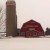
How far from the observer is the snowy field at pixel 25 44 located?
845 millimetres

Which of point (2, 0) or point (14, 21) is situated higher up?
point (2, 0)

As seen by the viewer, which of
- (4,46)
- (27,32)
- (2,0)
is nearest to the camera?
(4,46)

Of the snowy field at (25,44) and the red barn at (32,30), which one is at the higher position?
the red barn at (32,30)

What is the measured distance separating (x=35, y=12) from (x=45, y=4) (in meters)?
0.08

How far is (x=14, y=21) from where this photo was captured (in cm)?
100

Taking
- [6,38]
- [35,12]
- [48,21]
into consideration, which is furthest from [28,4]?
[6,38]

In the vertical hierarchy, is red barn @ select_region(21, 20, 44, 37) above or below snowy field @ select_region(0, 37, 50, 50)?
above

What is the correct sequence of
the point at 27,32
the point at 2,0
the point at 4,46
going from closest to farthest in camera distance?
the point at 4,46
the point at 27,32
the point at 2,0

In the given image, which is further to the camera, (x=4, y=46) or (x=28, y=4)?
(x=28, y=4)

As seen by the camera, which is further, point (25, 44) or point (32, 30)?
point (32, 30)

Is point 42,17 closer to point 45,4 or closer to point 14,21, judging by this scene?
point 45,4

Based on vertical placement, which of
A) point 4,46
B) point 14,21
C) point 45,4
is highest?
point 45,4

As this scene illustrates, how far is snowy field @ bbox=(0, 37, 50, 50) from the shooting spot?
2.77 ft

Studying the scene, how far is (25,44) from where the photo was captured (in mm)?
868
